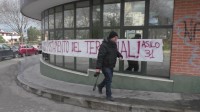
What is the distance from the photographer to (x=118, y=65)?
304 inches

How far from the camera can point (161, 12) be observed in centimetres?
681

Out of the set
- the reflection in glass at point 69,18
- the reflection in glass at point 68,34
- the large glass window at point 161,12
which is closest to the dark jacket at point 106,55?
the large glass window at point 161,12

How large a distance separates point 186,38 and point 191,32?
0.20 m

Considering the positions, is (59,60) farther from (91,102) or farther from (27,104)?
(91,102)

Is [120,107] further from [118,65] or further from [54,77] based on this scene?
[54,77]

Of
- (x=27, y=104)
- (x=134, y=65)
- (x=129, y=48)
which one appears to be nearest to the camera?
(x=27, y=104)

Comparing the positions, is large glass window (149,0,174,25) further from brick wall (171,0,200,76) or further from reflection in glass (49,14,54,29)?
reflection in glass (49,14,54,29)

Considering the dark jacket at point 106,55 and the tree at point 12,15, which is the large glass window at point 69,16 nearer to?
the dark jacket at point 106,55

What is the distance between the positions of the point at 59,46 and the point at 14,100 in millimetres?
2944

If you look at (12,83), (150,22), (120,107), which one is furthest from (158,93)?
(12,83)

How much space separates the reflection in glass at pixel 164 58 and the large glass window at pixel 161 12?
0.25 meters

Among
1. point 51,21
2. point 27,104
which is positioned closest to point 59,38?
point 51,21

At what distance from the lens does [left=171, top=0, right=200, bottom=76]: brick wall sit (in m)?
6.26

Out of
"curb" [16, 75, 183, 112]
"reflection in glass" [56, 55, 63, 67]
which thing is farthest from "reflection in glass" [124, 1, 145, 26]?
"reflection in glass" [56, 55, 63, 67]
